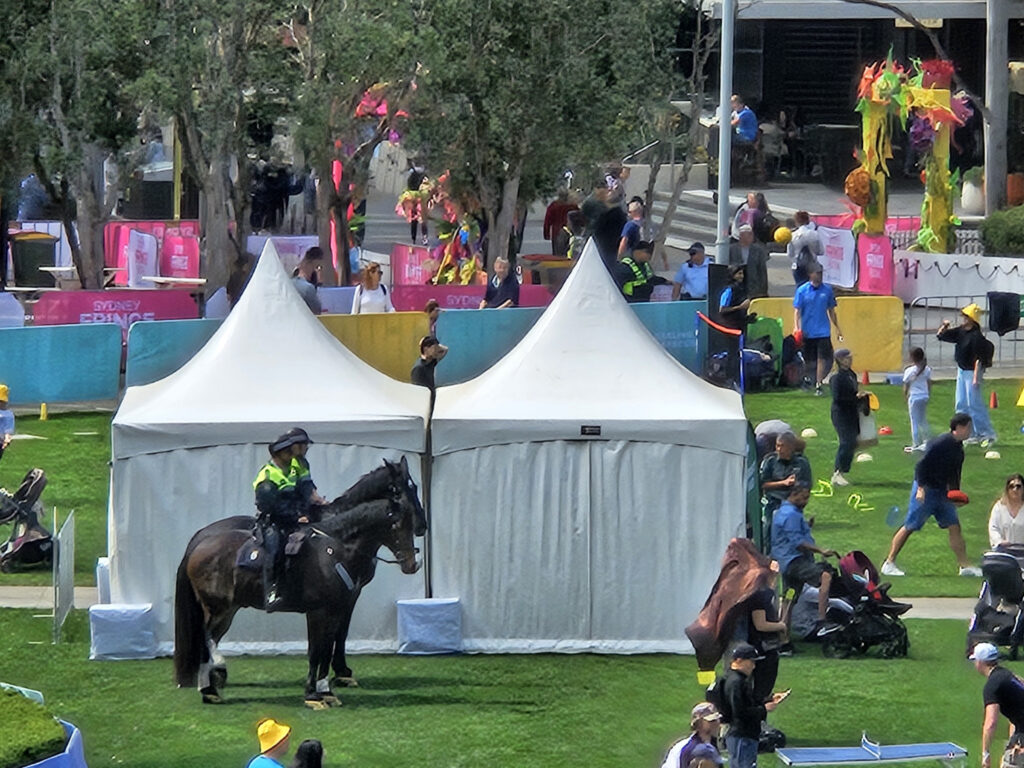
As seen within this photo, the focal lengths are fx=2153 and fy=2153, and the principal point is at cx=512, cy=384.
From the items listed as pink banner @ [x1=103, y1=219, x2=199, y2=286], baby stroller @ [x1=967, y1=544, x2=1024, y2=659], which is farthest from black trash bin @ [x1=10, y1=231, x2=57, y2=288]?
baby stroller @ [x1=967, y1=544, x2=1024, y2=659]

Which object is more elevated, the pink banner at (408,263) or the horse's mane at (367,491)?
the pink banner at (408,263)

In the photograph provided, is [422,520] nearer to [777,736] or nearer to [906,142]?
[777,736]

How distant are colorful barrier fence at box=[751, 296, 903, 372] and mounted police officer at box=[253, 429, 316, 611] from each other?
14220 mm

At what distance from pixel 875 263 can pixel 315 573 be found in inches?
823

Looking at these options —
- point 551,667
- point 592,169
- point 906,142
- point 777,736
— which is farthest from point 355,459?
point 906,142

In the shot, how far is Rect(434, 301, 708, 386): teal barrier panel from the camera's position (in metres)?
26.2

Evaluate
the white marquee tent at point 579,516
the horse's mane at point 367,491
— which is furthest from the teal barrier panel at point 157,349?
the horse's mane at point 367,491

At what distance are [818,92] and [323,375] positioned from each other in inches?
1517

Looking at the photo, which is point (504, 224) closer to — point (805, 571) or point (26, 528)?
point (26, 528)

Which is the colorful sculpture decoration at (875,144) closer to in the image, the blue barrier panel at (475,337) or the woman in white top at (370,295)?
the blue barrier panel at (475,337)

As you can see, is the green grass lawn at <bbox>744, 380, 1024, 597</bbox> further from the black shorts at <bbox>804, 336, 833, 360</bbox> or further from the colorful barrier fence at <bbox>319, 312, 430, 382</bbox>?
the colorful barrier fence at <bbox>319, 312, 430, 382</bbox>

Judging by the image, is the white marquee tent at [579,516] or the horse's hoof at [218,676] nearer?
the horse's hoof at [218,676]

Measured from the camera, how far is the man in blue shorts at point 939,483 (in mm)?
18328

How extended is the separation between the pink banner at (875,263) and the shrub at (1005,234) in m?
2.24
